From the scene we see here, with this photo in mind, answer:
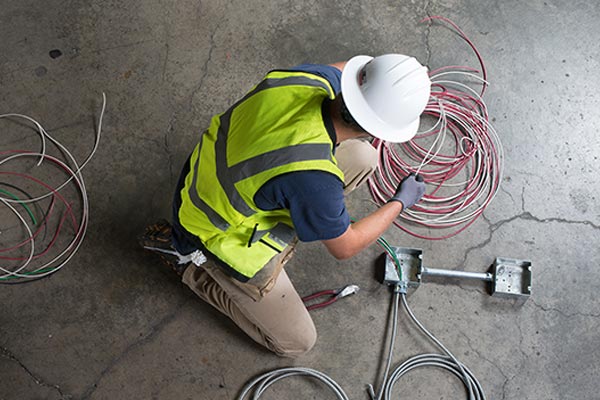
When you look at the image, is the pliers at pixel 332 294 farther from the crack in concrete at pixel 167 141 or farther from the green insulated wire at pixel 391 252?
the crack in concrete at pixel 167 141

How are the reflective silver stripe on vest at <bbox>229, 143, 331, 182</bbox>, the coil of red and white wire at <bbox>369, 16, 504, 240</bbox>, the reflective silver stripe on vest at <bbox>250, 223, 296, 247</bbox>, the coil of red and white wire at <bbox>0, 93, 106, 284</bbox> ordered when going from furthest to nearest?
1. the coil of red and white wire at <bbox>369, 16, 504, 240</bbox>
2. the coil of red and white wire at <bbox>0, 93, 106, 284</bbox>
3. the reflective silver stripe on vest at <bbox>250, 223, 296, 247</bbox>
4. the reflective silver stripe on vest at <bbox>229, 143, 331, 182</bbox>

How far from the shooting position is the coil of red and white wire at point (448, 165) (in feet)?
9.57

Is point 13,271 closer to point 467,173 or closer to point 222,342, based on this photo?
point 222,342

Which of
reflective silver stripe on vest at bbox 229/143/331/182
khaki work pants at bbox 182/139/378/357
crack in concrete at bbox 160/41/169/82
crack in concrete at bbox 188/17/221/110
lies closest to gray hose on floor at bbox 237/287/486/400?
khaki work pants at bbox 182/139/378/357

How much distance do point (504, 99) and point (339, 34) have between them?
969 mm

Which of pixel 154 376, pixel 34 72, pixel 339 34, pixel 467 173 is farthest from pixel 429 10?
pixel 154 376

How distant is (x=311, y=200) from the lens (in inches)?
71.0

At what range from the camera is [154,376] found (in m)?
2.67

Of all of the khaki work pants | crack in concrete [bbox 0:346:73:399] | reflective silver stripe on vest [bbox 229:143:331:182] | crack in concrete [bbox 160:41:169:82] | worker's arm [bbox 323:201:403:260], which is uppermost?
reflective silver stripe on vest [bbox 229:143:331:182]

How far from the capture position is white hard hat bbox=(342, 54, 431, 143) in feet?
5.95

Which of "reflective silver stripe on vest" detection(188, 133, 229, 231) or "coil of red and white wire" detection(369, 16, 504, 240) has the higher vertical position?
"reflective silver stripe on vest" detection(188, 133, 229, 231)

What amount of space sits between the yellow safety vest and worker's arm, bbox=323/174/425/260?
0.76 feet

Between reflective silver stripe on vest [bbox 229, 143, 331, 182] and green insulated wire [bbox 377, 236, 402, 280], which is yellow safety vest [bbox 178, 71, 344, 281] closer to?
reflective silver stripe on vest [bbox 229, 143, 331, 182]

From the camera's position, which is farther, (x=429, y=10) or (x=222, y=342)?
(x=429, y=10)
